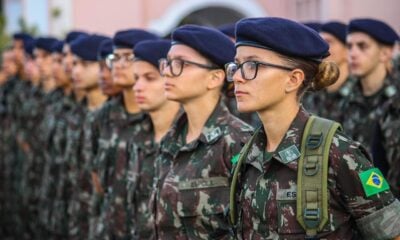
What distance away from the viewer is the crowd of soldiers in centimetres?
458

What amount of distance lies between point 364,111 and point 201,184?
7.92 ft

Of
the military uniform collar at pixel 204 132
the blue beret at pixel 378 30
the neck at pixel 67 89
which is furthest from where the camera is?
the neck at pixel 67 89

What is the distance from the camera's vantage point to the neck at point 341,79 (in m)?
7.44

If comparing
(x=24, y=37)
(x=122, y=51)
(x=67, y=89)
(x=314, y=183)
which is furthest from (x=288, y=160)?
(x=24, y=37)

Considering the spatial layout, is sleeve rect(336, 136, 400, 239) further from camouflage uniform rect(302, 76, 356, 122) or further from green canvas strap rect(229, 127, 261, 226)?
camouflage uniform rect(302, 76, 356, 122)

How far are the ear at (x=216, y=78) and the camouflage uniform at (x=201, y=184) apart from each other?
0.12 metres

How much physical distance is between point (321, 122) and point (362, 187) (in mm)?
325

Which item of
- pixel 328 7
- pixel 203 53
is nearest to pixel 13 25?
pixel 328 7

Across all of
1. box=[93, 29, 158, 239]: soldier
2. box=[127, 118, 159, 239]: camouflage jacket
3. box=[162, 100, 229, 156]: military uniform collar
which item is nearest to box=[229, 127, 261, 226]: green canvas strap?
box=[162, 100, 229, 156]: military uniform collar

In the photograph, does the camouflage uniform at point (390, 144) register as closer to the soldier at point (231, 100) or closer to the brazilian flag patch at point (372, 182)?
the soldier at point (231, 100)

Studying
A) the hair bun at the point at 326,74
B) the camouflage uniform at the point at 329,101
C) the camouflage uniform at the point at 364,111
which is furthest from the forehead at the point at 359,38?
the hair bun at the point at 326,74

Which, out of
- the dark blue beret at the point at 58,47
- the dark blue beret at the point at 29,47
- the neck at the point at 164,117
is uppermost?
the neck at the point at 164,117

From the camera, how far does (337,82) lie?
7449mm

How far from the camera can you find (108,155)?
20.1ft
